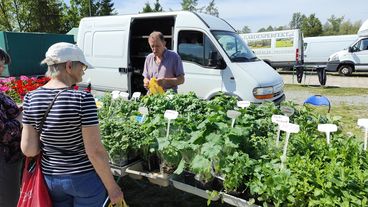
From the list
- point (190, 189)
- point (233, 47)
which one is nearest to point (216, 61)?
point (233, 47)

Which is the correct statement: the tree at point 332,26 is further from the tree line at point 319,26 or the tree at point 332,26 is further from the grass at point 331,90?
the grass at point 331,90

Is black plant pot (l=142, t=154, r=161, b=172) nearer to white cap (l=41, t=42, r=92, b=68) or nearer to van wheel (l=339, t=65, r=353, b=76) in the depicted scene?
white cap (l=41, t=42, r=92, b=68)

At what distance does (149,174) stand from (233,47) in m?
4.37

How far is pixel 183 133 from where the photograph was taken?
245cm

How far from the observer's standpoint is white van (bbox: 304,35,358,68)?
62.1 feet

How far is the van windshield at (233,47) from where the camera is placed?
605 centimetres

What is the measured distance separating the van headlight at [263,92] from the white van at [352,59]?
12.4 metres

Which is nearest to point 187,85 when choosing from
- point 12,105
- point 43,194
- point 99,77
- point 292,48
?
point 99,77

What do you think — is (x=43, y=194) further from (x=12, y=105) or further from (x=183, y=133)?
(x=183, y=133)

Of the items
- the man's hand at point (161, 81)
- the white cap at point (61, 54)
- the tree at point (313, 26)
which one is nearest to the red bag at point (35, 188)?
the white cap at point (61, 54)

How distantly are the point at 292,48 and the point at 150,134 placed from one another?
Answer: 1686 centimetres

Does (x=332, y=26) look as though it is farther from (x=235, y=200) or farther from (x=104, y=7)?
(x=235, y=200)

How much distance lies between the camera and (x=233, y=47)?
6320 millimetres

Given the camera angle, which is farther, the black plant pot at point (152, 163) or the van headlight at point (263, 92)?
the van headlight at point (263, 92)
